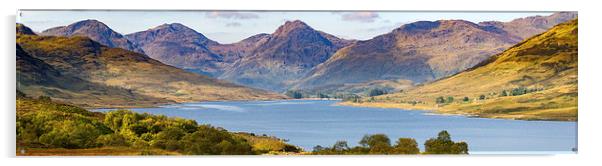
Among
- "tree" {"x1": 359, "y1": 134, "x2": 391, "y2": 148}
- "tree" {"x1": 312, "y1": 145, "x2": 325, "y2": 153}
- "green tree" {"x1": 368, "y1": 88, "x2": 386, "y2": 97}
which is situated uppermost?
"green tree" {"x1": 368, "y1": 88, "x2": 386, "y2": 97}

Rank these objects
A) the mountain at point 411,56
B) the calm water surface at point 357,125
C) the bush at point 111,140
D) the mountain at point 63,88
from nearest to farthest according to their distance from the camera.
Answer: the mountain at point 63,88
the bush at point 111,140
the calm water surface at point 357,125
the mountain at point 411,56

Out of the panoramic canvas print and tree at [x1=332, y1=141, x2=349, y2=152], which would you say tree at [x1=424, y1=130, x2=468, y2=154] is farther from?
tree at [x1=332, y1=141, x2=349, y2=152]

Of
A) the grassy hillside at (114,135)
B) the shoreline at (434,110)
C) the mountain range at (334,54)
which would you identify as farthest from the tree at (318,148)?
the mountain range at (334,54)

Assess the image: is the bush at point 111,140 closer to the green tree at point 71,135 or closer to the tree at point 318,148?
the green tree at point 71,135

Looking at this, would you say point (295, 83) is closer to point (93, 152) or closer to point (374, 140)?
point (374, 140)

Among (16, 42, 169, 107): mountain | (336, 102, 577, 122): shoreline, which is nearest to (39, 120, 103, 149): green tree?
(16, 42, 169, 107): mountain

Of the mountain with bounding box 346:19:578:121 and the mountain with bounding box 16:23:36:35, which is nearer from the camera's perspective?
the mountain with bounding box 16:23:36:35

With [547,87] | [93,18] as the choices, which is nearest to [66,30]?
[93,18]
